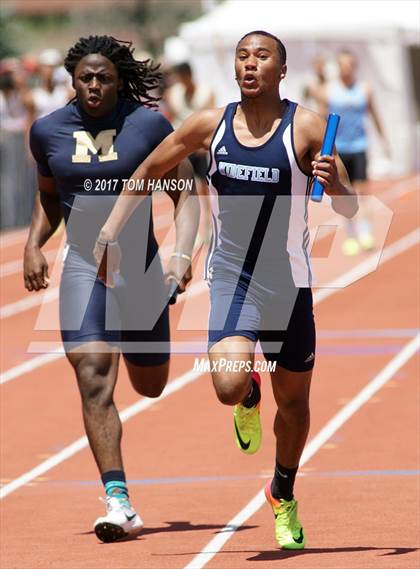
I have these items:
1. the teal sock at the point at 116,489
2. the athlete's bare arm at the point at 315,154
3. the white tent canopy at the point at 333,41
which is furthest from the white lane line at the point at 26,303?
the white tent canopy at the point at 333,41

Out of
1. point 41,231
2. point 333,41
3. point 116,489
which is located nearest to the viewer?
point 116,489

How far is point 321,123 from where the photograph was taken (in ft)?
24.5

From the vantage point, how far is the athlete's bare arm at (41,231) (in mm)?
8453

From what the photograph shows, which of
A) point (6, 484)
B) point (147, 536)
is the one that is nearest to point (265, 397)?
point (6, 484)

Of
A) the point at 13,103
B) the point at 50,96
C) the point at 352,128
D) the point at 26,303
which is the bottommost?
the point at 26,303

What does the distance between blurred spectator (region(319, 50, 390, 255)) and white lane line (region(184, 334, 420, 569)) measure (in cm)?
579

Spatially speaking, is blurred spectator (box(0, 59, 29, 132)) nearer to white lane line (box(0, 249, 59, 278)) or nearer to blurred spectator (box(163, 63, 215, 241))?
white lane line (box(0, 249, 59, 278))

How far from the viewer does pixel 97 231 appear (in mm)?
8547

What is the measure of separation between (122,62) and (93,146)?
1.70ft

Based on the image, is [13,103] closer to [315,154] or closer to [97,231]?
[97,231]

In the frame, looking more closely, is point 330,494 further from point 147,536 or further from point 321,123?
point 321,123

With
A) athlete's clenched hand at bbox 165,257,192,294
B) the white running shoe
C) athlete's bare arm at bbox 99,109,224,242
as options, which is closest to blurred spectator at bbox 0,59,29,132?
athlete's clenched hand at bbox 165,257,192,294

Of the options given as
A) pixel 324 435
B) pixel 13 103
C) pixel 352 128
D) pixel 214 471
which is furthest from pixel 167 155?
pixel 13 103

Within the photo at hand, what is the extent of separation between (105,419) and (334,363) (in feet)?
18.9
